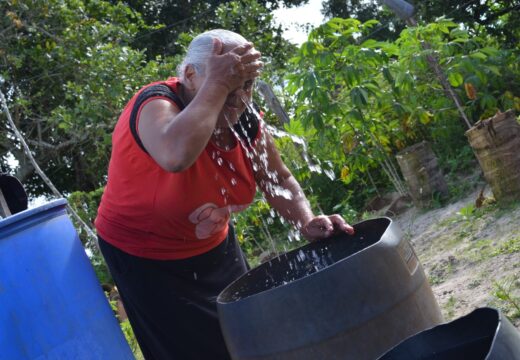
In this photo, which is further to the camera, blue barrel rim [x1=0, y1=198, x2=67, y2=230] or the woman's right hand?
blue barrel rim [x1=0, y1=198, x2=67, y2=230]

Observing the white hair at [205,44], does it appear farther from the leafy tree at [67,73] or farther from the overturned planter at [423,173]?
the leafy tree at [67,73]

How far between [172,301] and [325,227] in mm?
561

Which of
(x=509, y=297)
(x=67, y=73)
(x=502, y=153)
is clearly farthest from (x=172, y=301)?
(x=67, y=73)

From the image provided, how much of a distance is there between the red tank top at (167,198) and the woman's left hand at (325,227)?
0.25 m

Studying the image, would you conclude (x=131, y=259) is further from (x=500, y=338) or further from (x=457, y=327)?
(x=500, y=338)

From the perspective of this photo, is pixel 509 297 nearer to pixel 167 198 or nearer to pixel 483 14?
pixel 167 198

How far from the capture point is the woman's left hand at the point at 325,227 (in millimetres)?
2030

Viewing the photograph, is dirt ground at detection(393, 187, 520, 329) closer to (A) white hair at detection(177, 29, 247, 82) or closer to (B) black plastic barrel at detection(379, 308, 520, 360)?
(B) black plastic barrel at detection(379, 308, 520, 360)

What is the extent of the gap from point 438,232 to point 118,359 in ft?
8.21

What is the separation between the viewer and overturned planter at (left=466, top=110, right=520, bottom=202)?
13.3 feet

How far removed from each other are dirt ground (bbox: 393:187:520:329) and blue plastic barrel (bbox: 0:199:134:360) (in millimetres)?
1368

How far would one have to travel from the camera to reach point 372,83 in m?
5.14

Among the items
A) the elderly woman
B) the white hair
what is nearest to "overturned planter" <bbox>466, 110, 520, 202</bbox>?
the elderly woman

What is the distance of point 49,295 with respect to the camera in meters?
2.06
